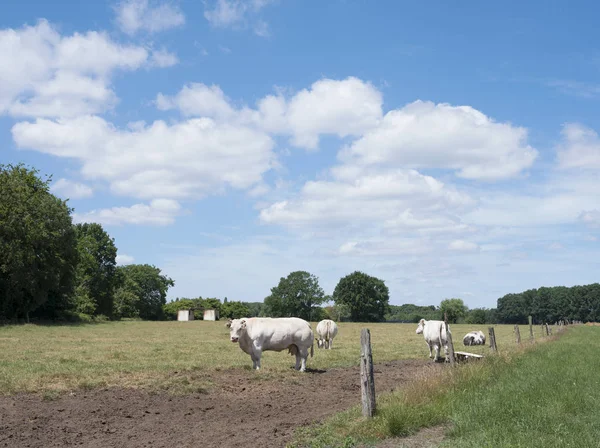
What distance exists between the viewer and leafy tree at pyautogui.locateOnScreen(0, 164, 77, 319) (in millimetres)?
45719

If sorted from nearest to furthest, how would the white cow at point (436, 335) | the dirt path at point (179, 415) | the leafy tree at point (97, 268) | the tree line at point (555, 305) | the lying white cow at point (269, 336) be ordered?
the dirt path at point (179, 415) < the lying white cow at point (269, 336) < the white cow at point (436, 335) < the leafy tree at point (97, 268) < the tree line at point (555, 305)

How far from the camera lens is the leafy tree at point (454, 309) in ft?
425

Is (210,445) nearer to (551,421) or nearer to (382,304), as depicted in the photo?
(551,421)

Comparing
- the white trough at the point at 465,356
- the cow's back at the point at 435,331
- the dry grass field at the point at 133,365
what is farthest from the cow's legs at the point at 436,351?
the white trough at the point at 465,356

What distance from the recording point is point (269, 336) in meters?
18.5

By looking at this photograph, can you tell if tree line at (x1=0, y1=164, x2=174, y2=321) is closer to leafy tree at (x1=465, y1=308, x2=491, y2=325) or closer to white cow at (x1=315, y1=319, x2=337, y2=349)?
white cow at (x1=315, y1=319, x2=337, y2=349)

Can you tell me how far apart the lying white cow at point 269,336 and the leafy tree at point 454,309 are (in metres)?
114

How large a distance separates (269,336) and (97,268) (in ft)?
233

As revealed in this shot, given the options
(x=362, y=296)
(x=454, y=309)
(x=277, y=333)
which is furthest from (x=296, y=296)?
(x=277, y=333)

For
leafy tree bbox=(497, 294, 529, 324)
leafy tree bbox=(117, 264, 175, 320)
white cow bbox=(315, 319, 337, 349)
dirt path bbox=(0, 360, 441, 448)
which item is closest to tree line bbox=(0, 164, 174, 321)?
white cow bbox=(315, 319, 337, 349)

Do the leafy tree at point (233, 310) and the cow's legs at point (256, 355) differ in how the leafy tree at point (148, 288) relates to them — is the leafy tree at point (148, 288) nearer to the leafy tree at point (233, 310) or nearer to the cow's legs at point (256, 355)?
the leafy tree at point (233, 310)

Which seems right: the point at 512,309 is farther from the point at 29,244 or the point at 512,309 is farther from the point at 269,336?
the point at 269,336

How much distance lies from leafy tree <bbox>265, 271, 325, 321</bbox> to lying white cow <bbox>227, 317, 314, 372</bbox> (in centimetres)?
10047

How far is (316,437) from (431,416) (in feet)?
6.93
